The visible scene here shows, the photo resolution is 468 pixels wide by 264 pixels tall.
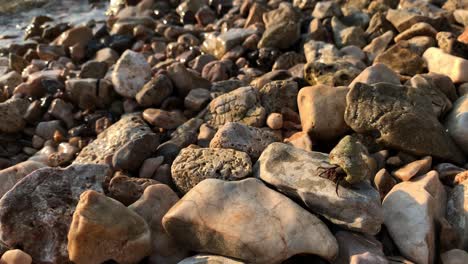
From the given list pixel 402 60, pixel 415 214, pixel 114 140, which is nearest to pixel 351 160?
pixel 415 214

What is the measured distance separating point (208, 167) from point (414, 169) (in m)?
1.45

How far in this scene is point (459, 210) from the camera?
331cm

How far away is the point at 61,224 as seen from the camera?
10.6 feet

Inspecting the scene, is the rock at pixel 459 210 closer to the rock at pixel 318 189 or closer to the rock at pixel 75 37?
the rock at pixel 318 189

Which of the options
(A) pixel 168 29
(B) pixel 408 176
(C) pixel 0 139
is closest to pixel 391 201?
(B) pixel 408 176

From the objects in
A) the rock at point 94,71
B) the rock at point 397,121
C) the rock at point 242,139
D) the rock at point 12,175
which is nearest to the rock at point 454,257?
the rock at point 397,121

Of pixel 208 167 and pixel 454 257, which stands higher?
pixel 208 167

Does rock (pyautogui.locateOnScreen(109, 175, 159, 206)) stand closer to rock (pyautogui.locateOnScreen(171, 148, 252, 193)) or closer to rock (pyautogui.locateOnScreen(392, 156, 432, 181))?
rock (pyautogui.locateOnScreen(171, 148, 252, 193))

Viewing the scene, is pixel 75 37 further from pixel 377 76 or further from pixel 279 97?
pixel 377 76

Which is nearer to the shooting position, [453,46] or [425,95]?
[425,95]

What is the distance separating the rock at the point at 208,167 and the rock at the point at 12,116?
8.30 ft

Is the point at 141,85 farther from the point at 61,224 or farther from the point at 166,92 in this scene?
the point at 61,224

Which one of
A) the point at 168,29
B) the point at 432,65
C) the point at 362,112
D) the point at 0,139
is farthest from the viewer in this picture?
the point at 168,29

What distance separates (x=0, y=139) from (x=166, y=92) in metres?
1.81
